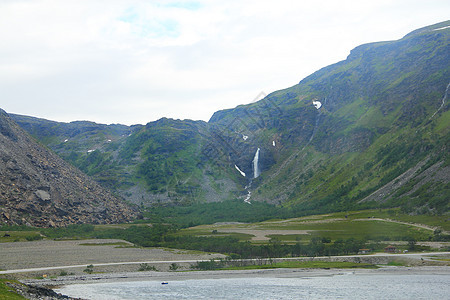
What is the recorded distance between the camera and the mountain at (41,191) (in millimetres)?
139750

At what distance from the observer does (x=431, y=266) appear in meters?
82.6

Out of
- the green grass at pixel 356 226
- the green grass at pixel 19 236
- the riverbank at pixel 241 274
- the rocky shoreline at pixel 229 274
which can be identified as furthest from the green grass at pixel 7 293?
the green grass at pixel 356 226

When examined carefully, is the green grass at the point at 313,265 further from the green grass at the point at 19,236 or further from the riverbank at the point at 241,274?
the green grass at the point at 19,236

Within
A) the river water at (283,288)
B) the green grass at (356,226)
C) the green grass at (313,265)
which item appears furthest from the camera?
the green grass at (356,226)

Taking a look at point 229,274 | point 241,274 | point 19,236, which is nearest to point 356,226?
point 241,274

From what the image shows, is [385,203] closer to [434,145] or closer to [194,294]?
[434,145]

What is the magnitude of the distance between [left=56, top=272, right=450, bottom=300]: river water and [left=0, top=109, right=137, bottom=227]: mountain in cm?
8177

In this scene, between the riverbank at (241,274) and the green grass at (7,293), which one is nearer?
the green grass at (7,293)

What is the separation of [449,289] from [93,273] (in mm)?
58793

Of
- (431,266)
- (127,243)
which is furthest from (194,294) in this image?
(127,243)

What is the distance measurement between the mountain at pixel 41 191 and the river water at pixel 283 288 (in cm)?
8177

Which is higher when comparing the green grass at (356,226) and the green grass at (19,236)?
the green grass at (19,236)

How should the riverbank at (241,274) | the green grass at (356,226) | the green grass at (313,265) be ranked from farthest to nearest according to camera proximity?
the green grass at (356,226) → the green grass at (313,265) → the riverbank at (241,274)

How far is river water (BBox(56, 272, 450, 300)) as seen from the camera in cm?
5762
